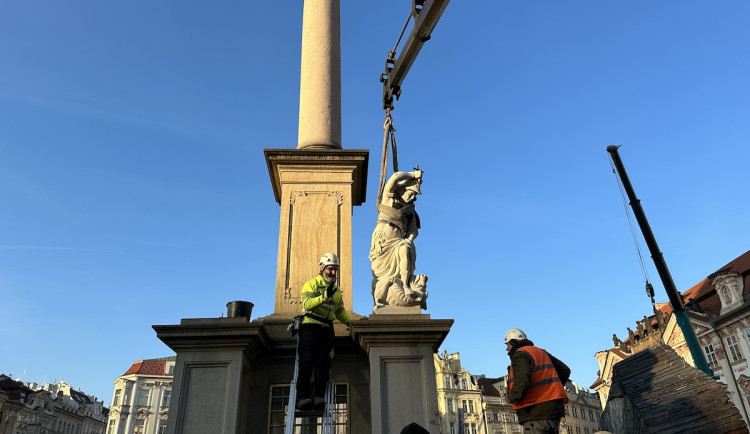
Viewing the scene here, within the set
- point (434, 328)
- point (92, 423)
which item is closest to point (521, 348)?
point (434, 328)

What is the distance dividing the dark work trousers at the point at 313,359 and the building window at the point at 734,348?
3972cm

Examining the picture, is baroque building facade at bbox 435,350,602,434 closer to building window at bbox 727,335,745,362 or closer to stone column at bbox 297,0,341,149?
building window at bbox 727,335,745,362

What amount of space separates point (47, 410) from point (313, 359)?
83.7 m

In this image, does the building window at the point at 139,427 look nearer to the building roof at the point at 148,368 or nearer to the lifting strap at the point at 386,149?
the building roof at the point at 148,368

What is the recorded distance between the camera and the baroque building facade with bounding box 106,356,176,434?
6391cm

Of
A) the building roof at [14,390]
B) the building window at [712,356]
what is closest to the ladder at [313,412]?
the building window at [712,356]

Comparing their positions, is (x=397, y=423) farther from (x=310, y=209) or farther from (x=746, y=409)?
(x=746, y=409)

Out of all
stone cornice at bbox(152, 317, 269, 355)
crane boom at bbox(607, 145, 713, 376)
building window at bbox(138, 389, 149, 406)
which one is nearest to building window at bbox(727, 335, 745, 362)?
crane boom at bbox(607, 145, 713, 376)

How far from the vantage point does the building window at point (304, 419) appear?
6.54m

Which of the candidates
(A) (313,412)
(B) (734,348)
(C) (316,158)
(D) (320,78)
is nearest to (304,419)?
(A) (313,412)

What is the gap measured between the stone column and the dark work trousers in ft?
12.8

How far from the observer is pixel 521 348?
5.27 metres

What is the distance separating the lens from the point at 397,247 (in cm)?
754

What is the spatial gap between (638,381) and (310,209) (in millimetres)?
5201
